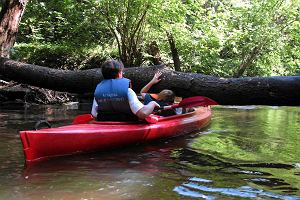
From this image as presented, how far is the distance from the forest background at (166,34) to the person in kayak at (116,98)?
630cm

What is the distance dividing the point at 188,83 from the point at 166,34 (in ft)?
26.7

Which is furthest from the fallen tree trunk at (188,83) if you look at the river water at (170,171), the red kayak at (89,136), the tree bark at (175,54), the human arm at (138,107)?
the tree bark at (175,54)

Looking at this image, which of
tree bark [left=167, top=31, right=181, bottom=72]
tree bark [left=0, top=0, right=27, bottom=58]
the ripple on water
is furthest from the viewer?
tree bark [left=167, top=31, right=181, bottom=72]

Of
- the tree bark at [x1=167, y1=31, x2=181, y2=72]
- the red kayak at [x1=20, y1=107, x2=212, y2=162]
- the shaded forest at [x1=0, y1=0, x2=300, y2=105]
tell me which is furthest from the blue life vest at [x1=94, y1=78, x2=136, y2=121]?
the tree bark at [x1=167, y1=31, x2=181, y2=72]

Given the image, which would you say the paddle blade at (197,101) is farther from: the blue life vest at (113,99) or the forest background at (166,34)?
the forest background at (166,34)

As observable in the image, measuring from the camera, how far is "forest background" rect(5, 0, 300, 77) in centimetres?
1168

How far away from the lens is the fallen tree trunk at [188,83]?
147 inches

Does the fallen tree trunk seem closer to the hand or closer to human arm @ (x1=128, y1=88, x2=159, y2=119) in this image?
the hand

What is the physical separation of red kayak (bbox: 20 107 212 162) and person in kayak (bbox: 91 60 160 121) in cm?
17

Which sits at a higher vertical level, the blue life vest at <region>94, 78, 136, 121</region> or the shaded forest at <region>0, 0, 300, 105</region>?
the shaded forest at <region>0, 0, 300, 105</region>

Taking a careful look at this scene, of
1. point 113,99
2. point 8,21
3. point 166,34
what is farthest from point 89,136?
point 166,34

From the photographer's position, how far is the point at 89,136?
4.68 metres

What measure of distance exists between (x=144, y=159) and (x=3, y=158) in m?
1.61

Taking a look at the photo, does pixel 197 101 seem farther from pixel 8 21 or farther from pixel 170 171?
pixel 8 21
